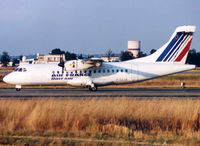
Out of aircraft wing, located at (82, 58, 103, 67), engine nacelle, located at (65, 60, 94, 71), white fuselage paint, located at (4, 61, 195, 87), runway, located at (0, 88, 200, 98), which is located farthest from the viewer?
white fuselage paint, located at (4, 61, 195, 87)

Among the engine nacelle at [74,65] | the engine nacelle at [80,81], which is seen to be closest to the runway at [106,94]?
the engine nacelle at [80,81]

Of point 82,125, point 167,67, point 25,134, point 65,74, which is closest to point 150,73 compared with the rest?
point 167,67

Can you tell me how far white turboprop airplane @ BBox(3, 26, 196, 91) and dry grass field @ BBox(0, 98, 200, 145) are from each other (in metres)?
13.8

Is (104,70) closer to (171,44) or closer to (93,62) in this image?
(93,62)

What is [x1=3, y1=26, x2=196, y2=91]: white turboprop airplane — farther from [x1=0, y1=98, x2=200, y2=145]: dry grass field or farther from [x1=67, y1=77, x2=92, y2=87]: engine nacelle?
[x1=0, y1=98, x2=200, y2=145]: dry grass field

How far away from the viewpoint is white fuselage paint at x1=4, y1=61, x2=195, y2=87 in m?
29.3

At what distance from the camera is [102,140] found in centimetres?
1041

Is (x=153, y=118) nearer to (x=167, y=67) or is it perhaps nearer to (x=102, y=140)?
(x=102, y=140)

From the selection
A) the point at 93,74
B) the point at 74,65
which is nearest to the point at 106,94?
the point at 93,74

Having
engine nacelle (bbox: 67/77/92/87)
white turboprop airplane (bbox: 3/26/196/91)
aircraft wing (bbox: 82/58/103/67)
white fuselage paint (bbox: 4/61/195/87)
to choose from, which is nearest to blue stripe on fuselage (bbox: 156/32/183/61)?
white turboprop airplane (bbox: 3/26/196/91)

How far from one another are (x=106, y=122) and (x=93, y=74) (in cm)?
1687

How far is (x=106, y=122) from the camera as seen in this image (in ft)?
43.2

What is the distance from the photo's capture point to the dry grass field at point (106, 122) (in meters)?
11.2

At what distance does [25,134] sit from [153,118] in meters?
5.50
